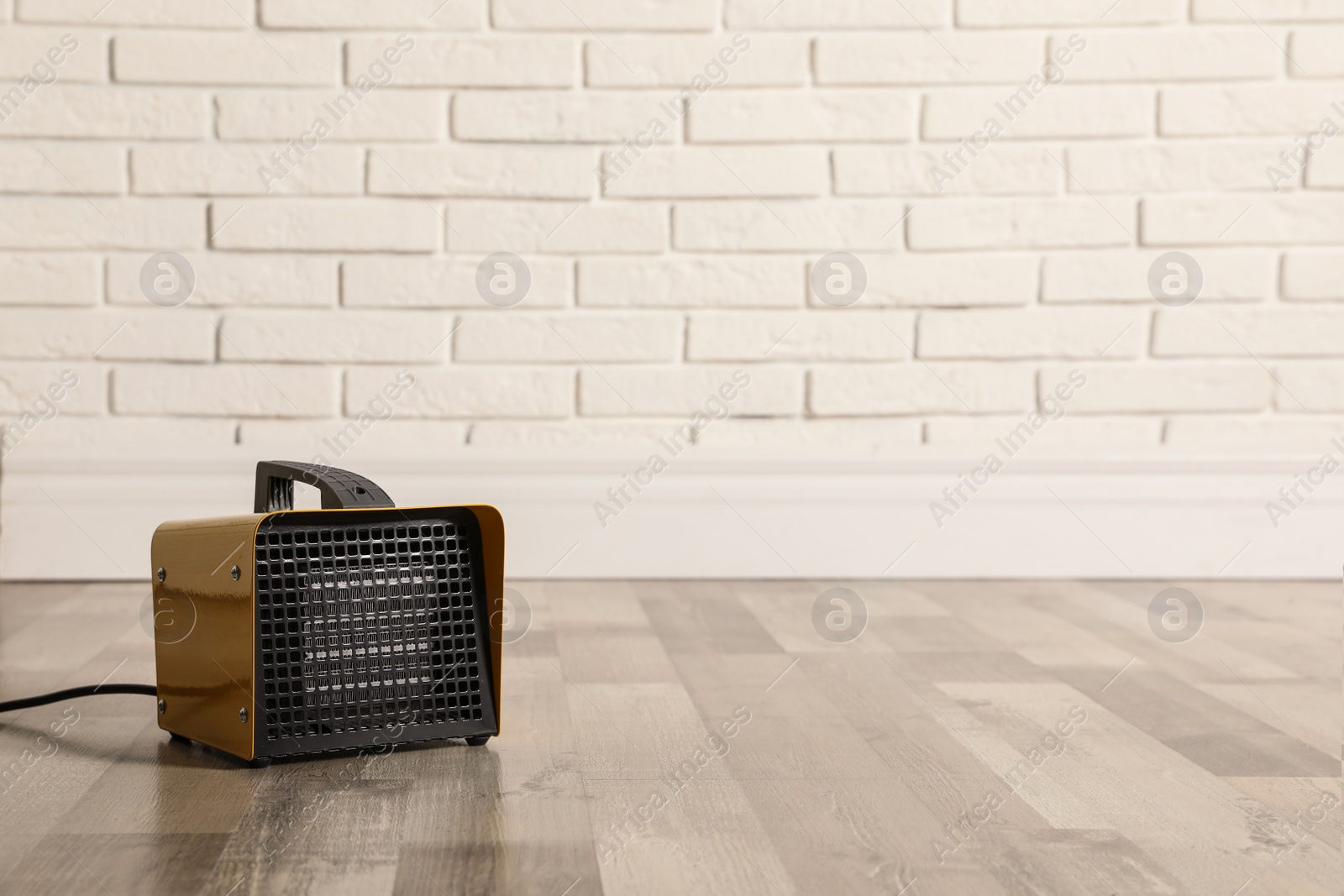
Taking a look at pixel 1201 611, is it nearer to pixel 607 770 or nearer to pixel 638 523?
pixel 638 523

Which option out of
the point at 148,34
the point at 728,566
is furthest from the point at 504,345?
the point at 148,34

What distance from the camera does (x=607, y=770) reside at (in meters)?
0.95

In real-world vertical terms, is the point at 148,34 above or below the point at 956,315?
above

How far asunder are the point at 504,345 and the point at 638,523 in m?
0.37

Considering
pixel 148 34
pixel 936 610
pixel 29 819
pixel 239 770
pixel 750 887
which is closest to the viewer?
pixel 750 887

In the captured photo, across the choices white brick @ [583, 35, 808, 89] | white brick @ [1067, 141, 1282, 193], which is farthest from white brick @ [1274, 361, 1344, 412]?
white brick @ [583, 35, 808, 89]

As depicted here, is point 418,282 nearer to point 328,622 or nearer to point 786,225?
point 786,225

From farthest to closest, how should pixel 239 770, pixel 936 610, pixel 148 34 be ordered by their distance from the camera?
pixel 148 34, pixel 936 610, pixel 239 770

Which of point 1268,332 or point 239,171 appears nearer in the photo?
point 239,171

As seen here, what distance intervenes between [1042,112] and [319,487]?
1.51 meters

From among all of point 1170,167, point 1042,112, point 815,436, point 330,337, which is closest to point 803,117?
point 1042,112

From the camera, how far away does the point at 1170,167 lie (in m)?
1.98

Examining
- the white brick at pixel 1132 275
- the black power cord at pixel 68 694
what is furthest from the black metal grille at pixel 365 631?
the white brick at pixel 1132 275

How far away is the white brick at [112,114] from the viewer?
1847mm
